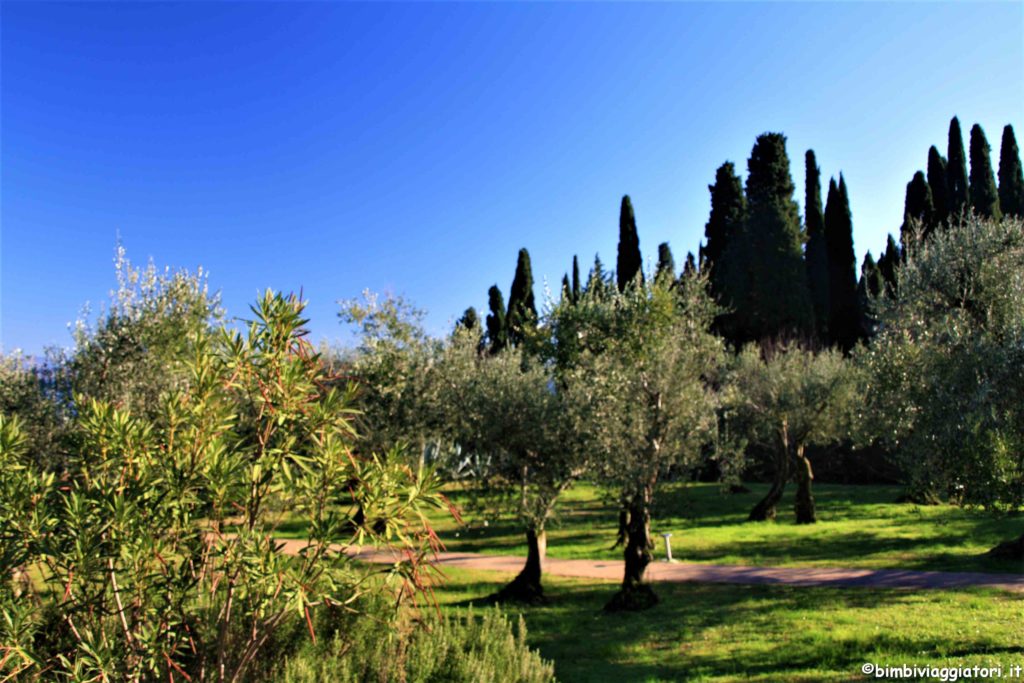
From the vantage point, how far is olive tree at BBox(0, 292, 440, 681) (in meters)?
3.98

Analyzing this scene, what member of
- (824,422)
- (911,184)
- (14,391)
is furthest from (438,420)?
(911,184)

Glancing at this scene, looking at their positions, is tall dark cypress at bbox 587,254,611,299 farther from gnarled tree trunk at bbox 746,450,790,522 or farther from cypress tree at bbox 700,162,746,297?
cypress tree at bbox 700,162,746,297

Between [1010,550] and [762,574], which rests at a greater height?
[1010,550]

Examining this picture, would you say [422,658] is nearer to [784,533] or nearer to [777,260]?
[784,533]

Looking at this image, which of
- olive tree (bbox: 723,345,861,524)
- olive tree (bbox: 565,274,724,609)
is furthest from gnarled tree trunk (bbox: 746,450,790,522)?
olive tree (bbox: 565,274,724,609)

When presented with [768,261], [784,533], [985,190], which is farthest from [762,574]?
[768,261]

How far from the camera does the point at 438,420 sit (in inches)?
671

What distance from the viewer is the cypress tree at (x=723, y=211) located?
45.6 metres

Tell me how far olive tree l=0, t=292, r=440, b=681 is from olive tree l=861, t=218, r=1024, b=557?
8.75 metres

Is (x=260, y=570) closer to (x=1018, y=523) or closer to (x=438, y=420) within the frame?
(x=438, y=420)

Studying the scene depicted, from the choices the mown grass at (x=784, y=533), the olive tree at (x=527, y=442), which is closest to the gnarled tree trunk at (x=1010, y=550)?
the mown grass at (x=784, y=533)

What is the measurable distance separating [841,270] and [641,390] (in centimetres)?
3720

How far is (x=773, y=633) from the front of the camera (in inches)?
448

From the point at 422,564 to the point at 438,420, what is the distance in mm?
12669
